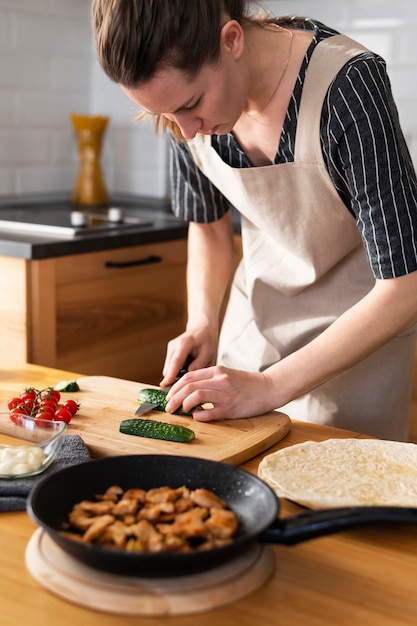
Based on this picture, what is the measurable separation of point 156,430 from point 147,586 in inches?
17.1

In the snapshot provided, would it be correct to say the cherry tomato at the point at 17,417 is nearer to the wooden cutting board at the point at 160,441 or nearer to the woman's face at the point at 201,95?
the wooden cutting board at the point at 160,441

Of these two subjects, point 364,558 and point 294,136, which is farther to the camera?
point 294,136

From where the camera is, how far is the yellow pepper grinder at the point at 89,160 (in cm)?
334

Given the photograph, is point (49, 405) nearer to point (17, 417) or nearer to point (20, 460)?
point (17, 417)

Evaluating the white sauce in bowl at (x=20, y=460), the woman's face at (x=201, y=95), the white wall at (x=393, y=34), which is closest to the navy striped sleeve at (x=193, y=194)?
the woman's face at (x=201, y=95)

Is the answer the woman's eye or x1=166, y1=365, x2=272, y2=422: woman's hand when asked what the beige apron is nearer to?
the woman's eye

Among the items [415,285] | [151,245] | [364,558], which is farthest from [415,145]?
[364,558]

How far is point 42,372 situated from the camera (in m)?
1.63

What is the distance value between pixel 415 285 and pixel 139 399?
481mm

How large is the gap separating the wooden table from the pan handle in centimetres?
6

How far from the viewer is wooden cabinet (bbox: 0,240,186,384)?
2.35 meters

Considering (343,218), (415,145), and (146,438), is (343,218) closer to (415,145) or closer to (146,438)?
(146,438)

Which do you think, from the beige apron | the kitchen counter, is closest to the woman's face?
the beige apron

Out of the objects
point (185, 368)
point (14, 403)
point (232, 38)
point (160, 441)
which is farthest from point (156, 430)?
point (232, 38)
